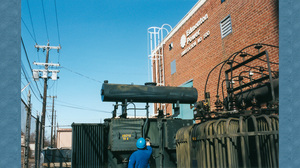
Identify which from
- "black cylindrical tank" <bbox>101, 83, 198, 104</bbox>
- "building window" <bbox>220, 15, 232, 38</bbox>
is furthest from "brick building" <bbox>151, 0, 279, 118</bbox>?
"black cylindrical tank" <bbox>101, 83, 198, 104</bbox>

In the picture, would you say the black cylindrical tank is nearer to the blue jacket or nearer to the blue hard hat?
the blue hard hat

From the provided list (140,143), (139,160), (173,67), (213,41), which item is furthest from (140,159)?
(173,67)

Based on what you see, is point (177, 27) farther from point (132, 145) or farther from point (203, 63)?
point (132, 145)

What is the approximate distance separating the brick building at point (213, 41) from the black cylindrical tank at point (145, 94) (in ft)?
8.20

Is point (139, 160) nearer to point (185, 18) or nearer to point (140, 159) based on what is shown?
point (140, 159)

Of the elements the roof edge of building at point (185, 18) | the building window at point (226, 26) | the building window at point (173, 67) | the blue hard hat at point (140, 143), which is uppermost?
the roof edge of building at point (185, 18)

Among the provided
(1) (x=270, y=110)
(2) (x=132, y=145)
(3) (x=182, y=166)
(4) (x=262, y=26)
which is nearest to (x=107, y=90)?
(2) (x=132, y=145)

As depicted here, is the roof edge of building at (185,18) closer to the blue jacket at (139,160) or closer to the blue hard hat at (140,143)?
the blue hard hat at (140,143)

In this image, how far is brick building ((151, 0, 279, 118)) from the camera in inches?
392

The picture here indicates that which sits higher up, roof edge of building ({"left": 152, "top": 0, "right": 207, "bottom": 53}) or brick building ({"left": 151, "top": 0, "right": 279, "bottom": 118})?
roof edge of building ({"left": 152, "top": 0, "right": 207, "bottom": 53})

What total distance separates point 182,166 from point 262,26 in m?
6.60

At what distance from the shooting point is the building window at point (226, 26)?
12386 mm

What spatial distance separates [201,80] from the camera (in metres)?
14.7

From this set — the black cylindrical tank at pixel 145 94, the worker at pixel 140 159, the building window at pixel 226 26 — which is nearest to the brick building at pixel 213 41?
the building window at pixel 226 26
